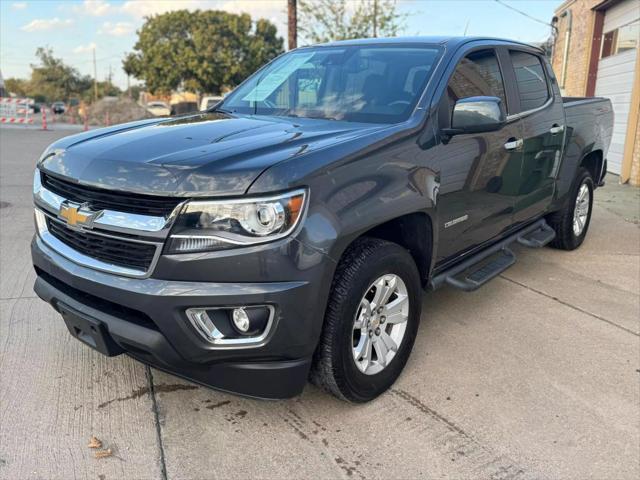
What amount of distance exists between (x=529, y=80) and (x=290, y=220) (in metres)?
3.10

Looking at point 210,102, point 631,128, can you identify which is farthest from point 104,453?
point 631,128

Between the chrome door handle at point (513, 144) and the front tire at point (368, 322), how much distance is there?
1340 millimetres

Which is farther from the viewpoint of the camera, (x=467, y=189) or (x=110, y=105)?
(x=110, y=105)

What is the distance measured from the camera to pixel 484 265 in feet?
13.2

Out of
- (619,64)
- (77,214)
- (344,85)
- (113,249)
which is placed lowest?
(113,249)

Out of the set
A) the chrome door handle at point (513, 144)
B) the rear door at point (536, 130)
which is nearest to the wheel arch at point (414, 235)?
the chrome door handle at point (513, 144)

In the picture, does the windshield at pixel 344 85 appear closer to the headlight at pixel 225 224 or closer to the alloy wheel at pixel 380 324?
the alloy wheel at pixel 380 324

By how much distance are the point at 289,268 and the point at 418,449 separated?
1.08 meters

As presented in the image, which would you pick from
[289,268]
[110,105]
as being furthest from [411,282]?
[110,105]

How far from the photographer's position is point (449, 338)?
148 inches

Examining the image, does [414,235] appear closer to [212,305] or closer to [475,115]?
[475,115]

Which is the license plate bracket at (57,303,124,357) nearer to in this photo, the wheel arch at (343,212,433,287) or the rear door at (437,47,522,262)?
the wheel arch at (343,212,433,287)

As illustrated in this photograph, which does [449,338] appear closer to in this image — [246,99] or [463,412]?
[463,412]

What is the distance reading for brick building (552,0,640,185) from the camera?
10.1 m
